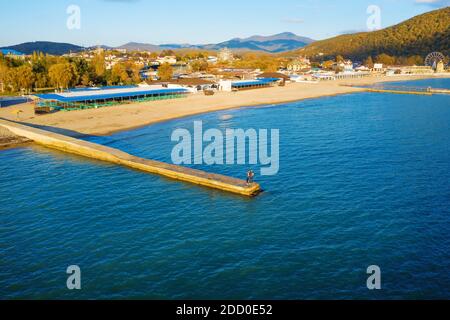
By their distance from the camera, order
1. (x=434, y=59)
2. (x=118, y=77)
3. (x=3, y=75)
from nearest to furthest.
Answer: (x=3, y=75) → (x=118, y=77) → (x=434, y=59)

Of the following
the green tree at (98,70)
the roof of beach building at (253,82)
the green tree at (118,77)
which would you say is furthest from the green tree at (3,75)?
the roof of beach building at (253,82)

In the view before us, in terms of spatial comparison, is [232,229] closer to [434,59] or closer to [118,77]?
[118,77]

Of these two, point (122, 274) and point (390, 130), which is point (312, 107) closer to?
point (390, 130)

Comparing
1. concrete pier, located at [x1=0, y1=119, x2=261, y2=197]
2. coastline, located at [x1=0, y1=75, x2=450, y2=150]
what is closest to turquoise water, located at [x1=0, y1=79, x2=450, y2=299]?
concrete pier, located at [x1=0, y1=119, x2=261, y2=197]

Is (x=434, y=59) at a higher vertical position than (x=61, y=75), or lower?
higher

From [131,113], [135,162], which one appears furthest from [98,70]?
[135,162]

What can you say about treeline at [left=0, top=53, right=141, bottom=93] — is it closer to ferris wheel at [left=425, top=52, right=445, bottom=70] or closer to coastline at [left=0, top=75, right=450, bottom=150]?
coastline at [left=0, top=75, right=450, bottom=150]
